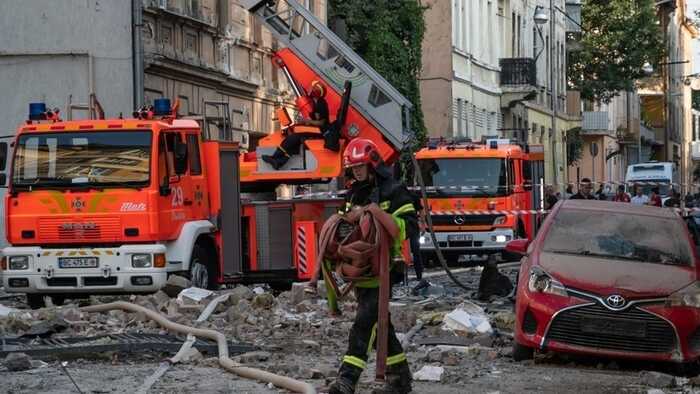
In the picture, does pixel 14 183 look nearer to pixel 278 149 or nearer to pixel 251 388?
pixel 278 149

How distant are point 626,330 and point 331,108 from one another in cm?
996

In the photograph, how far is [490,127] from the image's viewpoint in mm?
Answer: 60156

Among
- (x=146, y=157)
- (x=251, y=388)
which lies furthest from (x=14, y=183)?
(x=251, y=388)

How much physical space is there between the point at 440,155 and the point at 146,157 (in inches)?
507

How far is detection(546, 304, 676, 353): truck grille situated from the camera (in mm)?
13438

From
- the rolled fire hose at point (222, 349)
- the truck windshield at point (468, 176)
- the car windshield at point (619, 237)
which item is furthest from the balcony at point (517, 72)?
the car windshield at point (619, 237)

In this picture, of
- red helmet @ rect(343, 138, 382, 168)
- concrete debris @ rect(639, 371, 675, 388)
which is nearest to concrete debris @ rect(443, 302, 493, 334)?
concrete debris @ rect(639, 371, 675, 388)

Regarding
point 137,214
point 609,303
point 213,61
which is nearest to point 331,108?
point 137,214

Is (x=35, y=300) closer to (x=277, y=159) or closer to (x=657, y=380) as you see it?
(x=277, y=159)

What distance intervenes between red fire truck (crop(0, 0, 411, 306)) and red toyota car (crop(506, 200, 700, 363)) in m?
6.46

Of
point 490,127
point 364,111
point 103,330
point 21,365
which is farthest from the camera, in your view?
point 490,127

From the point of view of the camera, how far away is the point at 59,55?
1182 inches

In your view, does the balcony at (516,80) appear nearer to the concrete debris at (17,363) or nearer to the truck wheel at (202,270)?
the truck wheel at (202,270)

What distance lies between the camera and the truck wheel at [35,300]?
20.1m
